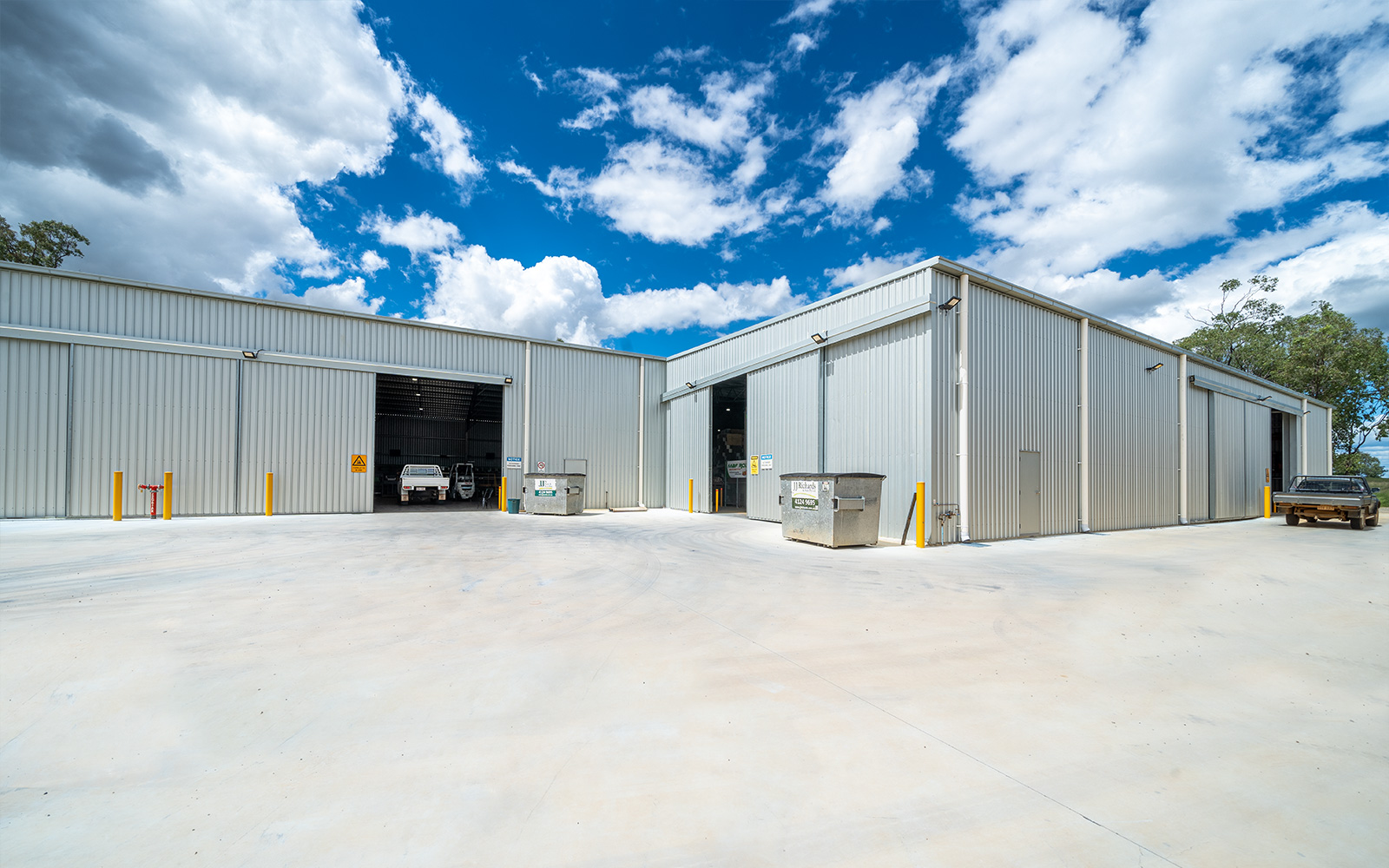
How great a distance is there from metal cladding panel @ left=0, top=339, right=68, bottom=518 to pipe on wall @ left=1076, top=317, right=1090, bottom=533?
27.1m

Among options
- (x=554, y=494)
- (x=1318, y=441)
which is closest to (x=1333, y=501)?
(x=1318, y=441)

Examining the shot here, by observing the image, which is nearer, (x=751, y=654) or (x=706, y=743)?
(x=706, y=743)

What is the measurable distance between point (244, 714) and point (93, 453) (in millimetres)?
17500

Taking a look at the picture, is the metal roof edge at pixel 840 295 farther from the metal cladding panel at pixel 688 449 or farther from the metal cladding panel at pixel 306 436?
the metal cladding panel at pixel 306 436

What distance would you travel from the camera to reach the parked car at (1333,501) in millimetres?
15516

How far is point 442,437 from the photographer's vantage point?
113 feet

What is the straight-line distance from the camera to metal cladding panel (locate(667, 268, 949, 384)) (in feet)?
40.3

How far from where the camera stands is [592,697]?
3.58 m

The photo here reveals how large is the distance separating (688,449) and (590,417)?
13.4 feet

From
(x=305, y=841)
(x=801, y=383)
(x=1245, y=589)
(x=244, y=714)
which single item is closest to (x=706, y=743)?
(x=305, y=841)

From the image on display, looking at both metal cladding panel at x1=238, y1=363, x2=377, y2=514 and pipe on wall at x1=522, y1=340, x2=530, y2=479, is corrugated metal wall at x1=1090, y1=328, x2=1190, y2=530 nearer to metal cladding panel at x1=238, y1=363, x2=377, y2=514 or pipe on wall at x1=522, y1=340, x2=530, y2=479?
pipe on wall at x1=522, y1=340, x2=530, y2=479

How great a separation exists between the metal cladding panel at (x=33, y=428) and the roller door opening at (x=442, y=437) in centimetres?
1254

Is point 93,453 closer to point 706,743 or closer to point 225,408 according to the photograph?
point 225,408

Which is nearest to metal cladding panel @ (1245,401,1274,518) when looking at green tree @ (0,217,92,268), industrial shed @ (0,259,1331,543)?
industrial shed @ (0,259,1331,543)
